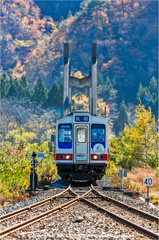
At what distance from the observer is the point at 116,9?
191875 millimetres

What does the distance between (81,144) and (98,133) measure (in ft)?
3.04

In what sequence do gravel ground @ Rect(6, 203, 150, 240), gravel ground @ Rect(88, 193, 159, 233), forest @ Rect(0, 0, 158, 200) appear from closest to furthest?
gravel ground @ Rect(6, 203, 150, 240)
gravel ground @ Rect(88, 193, 159, 233)
forest @ Rect(0, 0, 158, 200)

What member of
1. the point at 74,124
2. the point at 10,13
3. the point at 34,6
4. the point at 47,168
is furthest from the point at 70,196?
the point at 34,6

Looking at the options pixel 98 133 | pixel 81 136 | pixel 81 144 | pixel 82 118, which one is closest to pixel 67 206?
pixel 81 144

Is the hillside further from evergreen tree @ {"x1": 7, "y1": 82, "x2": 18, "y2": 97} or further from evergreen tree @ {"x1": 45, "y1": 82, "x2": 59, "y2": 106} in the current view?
evergreen tree @ {"x1": 7, "y1": 82, "x2": 18, "y2": 97}

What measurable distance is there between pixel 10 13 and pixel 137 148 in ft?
537

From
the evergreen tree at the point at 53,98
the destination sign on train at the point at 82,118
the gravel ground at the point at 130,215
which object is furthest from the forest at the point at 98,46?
the gravel ground at the point at 130,215

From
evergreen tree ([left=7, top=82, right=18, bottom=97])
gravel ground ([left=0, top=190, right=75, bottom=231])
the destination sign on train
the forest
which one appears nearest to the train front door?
the destination sign on train

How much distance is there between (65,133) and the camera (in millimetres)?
16922

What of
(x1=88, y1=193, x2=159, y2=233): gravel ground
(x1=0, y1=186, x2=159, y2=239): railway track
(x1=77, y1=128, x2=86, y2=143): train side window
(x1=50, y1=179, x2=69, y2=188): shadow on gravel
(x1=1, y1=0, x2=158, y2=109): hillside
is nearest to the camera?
(x1=0, y1=186, x2=159, y2=239): railway track

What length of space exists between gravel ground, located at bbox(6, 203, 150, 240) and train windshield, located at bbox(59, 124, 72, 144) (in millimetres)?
7448

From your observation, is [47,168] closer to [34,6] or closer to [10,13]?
[10,13]

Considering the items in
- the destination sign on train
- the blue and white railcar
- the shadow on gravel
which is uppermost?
the destination sign on train

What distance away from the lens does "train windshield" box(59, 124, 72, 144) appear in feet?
55.2
